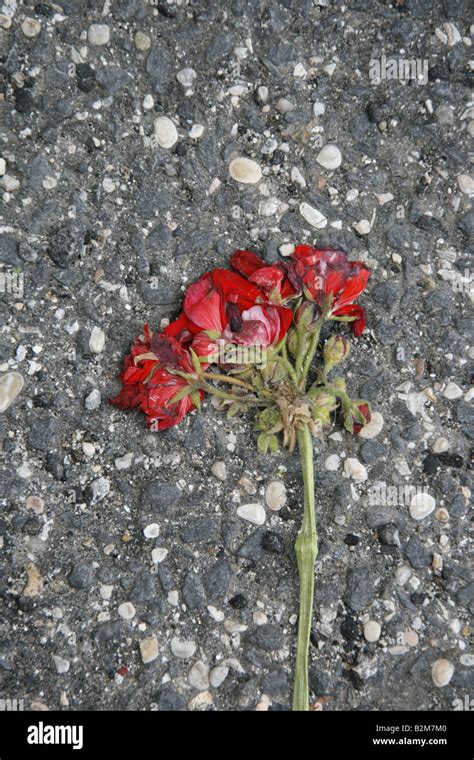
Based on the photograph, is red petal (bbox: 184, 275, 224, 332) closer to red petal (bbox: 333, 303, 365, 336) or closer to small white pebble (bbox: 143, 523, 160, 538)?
red petal (bbox: 333, 303, 365, 336)

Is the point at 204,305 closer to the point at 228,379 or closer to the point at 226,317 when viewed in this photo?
the point at 226,317

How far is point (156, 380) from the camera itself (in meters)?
1.71

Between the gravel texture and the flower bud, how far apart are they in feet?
0.56

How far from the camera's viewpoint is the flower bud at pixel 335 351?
1764mm

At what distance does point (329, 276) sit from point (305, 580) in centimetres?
68

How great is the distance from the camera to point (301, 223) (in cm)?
195

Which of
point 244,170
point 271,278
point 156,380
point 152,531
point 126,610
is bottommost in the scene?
point 126,610

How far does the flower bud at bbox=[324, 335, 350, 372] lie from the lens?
176cm

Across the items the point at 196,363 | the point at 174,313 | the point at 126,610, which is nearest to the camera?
the point at 196,363

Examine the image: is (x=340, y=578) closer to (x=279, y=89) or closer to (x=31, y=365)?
(x=31, y=365)

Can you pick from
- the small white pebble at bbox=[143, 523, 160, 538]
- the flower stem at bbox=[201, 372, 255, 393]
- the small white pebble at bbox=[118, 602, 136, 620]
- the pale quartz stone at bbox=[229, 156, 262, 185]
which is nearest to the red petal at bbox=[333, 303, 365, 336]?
the flower stem at bbox=[201, 372, 255, 393]

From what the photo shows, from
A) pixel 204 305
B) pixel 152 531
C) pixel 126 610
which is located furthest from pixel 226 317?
pixel 126 610

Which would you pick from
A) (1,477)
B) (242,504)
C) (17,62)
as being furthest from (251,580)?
(17,62)

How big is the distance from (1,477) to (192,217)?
2.48ft
